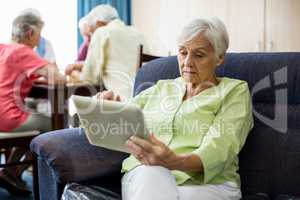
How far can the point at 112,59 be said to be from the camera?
10.6ft

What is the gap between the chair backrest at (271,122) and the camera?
175 cm

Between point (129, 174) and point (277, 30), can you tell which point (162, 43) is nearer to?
point (277, 30)

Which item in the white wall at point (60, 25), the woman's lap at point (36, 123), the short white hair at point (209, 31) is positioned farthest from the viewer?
the white wall at point (60, 25)

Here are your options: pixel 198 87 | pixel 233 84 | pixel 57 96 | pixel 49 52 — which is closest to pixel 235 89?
pixel 233 84

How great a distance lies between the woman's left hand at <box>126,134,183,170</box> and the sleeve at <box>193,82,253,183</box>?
11 cm

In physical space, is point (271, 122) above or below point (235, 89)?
below

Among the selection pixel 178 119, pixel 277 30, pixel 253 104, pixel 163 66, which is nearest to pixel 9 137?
pixel 163 66

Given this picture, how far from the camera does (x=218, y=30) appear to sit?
1710 mm

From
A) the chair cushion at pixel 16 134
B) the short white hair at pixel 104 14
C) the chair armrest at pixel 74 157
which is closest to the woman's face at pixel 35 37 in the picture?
the chair cushion at pixel 16 134

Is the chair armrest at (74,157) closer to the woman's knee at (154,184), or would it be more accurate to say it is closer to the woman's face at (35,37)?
the woman's knee at (154,184)

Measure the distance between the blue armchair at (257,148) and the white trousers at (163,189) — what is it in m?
0.18

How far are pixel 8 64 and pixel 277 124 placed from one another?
165 cm

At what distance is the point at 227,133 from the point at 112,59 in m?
1.76

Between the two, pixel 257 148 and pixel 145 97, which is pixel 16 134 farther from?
pixel 257 148
